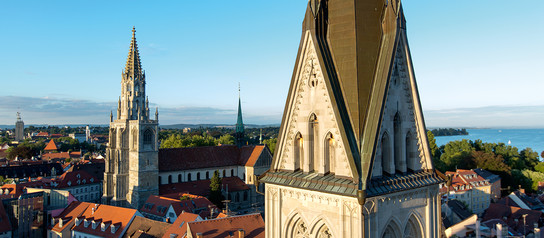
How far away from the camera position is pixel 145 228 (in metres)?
40.5

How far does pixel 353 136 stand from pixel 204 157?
6315 centimetres

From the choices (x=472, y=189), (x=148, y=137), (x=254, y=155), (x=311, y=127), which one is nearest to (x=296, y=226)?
(x=311, y=127)

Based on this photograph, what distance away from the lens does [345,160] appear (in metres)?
9.03

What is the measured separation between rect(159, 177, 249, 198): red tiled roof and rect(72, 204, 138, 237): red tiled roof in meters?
15.6

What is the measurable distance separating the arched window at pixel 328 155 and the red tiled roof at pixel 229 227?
1031 inches

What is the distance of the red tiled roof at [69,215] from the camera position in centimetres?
4628

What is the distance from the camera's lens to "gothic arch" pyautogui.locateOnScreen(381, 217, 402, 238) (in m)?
9.41

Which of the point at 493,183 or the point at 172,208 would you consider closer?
the point at 172,208

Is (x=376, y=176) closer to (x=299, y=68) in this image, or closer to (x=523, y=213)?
(x=299, y=68)

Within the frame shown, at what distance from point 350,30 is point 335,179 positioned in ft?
11.4

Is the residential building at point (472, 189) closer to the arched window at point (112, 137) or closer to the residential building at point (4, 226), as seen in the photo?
the arched window at point (112, 137)

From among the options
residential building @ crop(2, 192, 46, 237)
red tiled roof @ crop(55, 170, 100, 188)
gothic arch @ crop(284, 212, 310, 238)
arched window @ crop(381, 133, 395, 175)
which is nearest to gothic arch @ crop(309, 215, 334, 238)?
gothic arch @ crop(284, 212, 310, 238)

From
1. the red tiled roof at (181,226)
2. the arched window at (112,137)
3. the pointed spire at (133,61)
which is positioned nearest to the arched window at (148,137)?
the arched window at (112,137)

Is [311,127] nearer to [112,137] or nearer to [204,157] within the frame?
[112,137]
